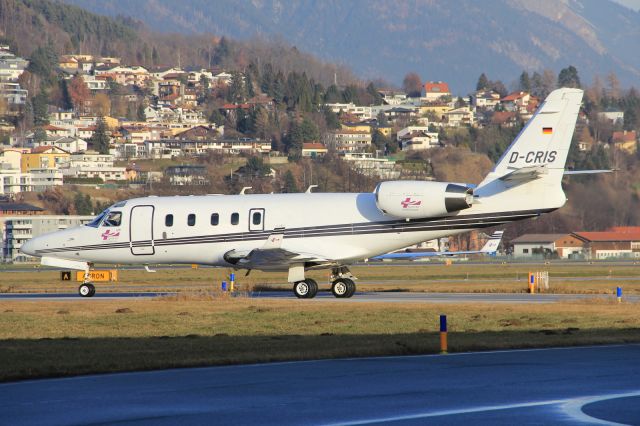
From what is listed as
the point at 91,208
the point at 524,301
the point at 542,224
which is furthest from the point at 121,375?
the point at 91,208

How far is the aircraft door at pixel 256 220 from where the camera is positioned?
4453cm

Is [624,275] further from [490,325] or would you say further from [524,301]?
[490,325]

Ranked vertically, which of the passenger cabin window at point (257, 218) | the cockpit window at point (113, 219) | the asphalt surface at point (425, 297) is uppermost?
the cockpit window at point (113, 219)

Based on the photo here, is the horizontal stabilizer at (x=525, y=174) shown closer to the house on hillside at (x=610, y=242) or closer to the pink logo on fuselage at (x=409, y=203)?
the pink logo on fuselage at (x=409, y=203)

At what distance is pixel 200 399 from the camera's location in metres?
19.9

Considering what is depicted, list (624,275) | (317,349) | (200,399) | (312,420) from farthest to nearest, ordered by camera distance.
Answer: (624,275), (317,349), (200,399), (312,420)

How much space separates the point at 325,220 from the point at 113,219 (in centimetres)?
782

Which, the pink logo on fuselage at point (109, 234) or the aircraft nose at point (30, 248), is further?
the aircraft nose at point (30, 248)

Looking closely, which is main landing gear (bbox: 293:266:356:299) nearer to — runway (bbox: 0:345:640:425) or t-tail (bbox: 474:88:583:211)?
t-tail (bbox: 474:88:583:211)

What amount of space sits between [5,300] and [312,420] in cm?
2918

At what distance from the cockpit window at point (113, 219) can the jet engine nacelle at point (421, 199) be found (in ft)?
30.9

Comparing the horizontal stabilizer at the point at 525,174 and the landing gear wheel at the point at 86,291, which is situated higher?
the horizontal stabilizer at the point at 525,174

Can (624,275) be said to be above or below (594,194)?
below

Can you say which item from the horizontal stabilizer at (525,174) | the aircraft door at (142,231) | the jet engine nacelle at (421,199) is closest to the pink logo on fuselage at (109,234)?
the aircraft door at (142,231)
